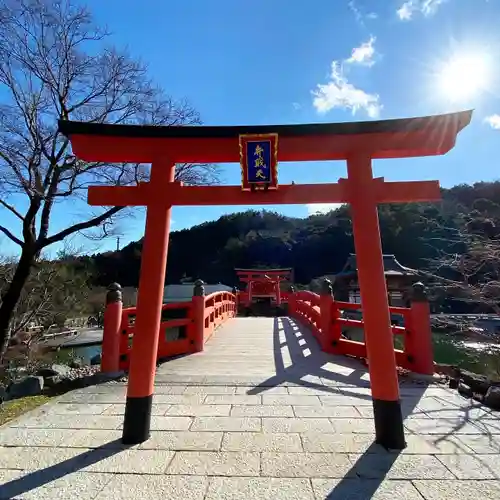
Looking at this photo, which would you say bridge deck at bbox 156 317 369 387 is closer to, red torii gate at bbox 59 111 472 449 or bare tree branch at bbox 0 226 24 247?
red torii gate at bbox 59 111 472 449

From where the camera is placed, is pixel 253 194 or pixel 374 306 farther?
pixel 253 194

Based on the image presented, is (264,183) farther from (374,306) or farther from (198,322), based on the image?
(198,322)

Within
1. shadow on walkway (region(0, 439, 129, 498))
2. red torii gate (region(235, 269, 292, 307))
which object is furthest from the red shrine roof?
red torii gate (region(235, 269, 292, 307))

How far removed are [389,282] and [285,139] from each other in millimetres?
18444

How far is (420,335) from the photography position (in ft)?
15.3

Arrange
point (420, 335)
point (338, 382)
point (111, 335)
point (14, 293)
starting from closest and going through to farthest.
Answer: point (338, 382) → point (420, 335) → point (111, 335) → point (14, 293)

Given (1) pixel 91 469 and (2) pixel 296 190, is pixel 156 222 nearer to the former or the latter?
(2) pixel 296 190

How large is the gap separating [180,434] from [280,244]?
4689 cm

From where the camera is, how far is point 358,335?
1425cm

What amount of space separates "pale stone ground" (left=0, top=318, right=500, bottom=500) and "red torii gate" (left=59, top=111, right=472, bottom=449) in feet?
1.70

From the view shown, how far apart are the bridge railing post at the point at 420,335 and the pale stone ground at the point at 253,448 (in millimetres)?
476

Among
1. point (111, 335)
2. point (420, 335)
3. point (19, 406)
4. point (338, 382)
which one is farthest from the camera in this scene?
point (111, 335)

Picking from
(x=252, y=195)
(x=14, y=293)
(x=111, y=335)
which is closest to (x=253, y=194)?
(x=252, y=195)

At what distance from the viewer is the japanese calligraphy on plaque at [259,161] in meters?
3.10
